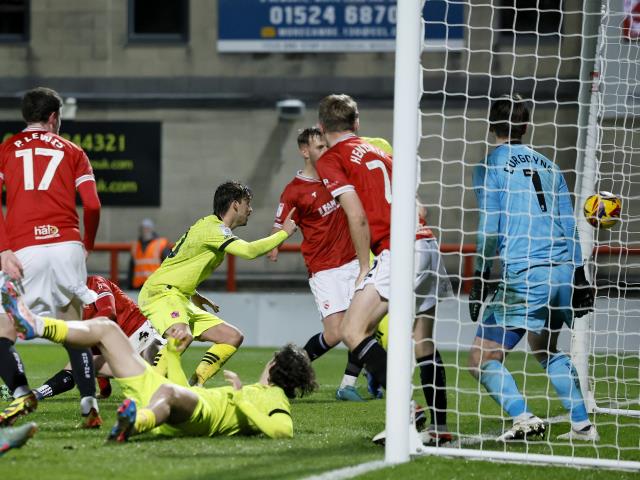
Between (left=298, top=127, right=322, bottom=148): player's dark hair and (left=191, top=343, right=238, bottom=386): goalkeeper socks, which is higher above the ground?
(left=298, top=127, right=322, bottom=148): player's dark hair

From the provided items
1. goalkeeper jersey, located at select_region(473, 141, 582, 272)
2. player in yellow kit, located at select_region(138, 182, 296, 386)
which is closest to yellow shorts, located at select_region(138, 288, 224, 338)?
player in yellow kit, located at select_region(138, 182, 296, 386)

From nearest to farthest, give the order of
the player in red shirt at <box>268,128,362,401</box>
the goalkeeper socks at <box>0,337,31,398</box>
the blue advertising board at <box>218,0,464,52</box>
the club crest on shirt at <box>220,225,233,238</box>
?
the goalkeeper socks at <box>0,337,31,398</box> < the club crest on shirt at <box>220,225,233,238</box> < the player in red shirt at <box>268,128,362,401</box> < the blue advertising board at <box>218,0,464,52</box>

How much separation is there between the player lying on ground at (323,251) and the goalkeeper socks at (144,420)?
10.9 ft

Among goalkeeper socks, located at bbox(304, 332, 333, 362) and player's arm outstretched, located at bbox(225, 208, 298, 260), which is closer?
player's arm outstretched, located at bbox(225, 208, 298, 260)

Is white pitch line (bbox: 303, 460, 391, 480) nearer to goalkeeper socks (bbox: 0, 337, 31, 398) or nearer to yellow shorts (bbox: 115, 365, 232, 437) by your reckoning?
yellow shorts (bbox: 115, 365, 232, 437)

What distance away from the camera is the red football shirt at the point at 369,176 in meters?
6.16

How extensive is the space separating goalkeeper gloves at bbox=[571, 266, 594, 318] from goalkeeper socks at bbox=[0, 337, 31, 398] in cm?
315

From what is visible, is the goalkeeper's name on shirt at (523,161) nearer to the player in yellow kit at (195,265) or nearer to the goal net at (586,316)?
the goal net at (586,316)

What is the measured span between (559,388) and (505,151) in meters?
1.43

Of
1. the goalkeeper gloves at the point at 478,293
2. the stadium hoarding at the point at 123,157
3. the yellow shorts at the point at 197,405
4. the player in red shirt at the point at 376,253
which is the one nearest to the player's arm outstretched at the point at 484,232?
the goalkeeper gloves at the point at 478,293

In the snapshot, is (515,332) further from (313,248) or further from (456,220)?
(456,220)

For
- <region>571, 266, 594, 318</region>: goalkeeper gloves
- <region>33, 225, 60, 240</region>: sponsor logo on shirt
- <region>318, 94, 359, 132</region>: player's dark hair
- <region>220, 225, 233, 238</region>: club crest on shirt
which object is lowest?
<region>571, 266, 594, 318</region>: goalkeeper gloves

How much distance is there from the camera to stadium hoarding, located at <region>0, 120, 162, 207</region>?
21.4m

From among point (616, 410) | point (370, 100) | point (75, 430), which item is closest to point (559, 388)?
point (616, 410)
